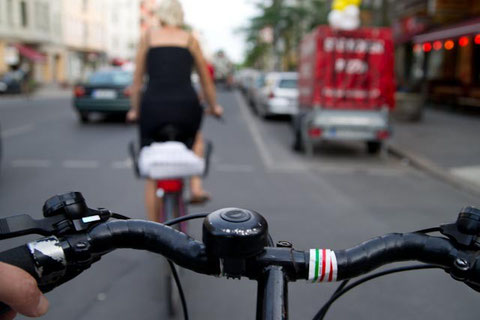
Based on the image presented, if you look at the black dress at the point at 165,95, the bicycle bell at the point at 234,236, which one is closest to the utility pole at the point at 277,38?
the black dress at the point at 165,95

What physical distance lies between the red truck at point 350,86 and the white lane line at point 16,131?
6.92 meters

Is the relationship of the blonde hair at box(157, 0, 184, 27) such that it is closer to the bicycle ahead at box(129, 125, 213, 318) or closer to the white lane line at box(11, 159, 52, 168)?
the bicycle ahead at box(129, 125, 213, 318)

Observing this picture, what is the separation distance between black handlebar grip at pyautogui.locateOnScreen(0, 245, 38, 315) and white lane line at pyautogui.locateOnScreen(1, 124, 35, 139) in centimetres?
1204

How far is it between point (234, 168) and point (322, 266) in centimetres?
776

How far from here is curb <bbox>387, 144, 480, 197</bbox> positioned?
7523 mm

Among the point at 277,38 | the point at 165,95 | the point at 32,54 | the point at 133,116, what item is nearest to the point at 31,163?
the point at 133,116

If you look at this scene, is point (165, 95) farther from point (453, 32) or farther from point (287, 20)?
point (287, 20)

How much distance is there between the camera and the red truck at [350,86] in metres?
10.1

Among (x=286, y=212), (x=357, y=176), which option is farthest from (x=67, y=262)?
(x=357, y=176)

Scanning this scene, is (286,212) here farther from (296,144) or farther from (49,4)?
(296,144)

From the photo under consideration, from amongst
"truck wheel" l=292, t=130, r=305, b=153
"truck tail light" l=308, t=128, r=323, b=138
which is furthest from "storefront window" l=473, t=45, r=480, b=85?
"truck tail light" l=308, t=128, r=323, b=138

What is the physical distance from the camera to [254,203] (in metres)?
6.25

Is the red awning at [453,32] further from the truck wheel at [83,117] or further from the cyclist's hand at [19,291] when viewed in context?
the cyclist's hand at [19,291]

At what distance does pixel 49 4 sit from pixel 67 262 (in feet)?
14.6
